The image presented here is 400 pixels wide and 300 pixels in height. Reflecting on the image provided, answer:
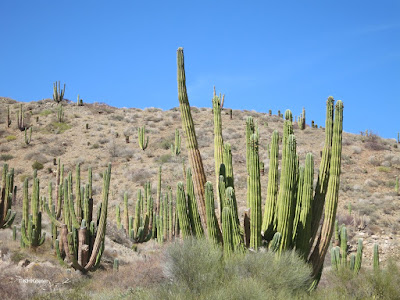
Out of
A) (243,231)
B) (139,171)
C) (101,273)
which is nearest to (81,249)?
(101,273)

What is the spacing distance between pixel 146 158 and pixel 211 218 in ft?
93.6

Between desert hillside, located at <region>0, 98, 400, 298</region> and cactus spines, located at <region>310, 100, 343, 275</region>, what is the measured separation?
6.96 meters

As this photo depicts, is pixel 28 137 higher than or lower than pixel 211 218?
higher

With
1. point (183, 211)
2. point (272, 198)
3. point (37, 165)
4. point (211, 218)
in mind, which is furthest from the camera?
point (37, 165)

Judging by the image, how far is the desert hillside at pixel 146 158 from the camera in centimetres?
2262

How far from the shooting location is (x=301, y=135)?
4291 cm

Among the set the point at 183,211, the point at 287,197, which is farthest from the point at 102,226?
the point at 287,197

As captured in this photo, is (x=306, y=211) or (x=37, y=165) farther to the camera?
(x=37, y=165)

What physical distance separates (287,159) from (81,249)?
8337 mm

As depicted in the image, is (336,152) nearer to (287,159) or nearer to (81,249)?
(287,159)

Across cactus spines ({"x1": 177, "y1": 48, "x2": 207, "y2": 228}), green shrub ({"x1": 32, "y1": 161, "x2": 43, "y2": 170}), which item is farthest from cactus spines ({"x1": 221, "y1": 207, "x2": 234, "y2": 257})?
green shrub ({"x1": 32, "y1": 161, "x2": 43, "y2": 170})

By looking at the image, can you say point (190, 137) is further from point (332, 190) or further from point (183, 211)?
point (332, 190)

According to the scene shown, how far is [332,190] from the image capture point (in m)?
9.62

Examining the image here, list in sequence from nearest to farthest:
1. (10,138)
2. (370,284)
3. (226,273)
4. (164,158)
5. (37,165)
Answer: (226,273)
(370,284)
(37,165)
(164,158)
(10,138)
